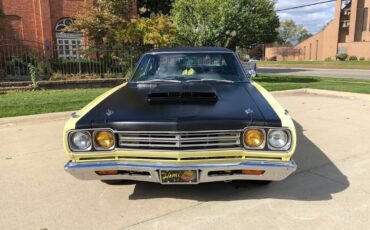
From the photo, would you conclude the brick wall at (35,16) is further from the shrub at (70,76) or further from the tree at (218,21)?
the tree at (218,21)

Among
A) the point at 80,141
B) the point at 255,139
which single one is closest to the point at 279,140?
the point at 255,139

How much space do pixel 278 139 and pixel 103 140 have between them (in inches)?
64.3

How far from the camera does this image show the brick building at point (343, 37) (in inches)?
1781

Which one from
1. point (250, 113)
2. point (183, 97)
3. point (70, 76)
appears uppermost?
point (183, 97)

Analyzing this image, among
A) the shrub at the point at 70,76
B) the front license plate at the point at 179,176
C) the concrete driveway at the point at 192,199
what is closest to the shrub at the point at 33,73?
the shrub at the point at 70,76

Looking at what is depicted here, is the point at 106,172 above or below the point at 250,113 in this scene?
below

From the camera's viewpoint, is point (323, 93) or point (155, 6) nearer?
point (323, 93)

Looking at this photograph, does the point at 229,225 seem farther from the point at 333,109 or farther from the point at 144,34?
the point at 144,34

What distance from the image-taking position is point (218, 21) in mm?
13969

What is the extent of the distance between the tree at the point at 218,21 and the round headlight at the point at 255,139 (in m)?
11.3

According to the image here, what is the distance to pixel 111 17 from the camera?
619 inches

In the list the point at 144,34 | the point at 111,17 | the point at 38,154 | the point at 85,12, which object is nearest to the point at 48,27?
the point at 85,12

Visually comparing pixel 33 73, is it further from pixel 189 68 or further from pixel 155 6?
pixel 155 6

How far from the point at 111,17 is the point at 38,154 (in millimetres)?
11547
